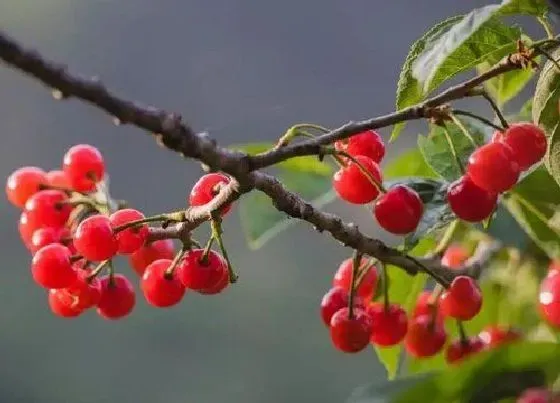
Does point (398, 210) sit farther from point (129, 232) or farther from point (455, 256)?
point (455, 256)

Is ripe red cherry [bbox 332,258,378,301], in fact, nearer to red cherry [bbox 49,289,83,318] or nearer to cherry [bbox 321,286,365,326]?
cherry [bbox 321,286,365,326]

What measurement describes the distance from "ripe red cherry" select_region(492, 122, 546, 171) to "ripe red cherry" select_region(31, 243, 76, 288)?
21cm

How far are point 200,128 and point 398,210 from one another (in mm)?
1105

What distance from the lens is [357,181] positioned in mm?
440

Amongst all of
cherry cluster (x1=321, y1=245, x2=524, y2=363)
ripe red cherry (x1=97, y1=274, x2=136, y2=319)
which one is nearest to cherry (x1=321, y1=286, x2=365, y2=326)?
cherry cluster (x1=321, y1=245, x2=524, y2=363)

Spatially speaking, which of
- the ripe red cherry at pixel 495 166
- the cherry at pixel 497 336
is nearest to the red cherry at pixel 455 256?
the cherry at pixel 497 336

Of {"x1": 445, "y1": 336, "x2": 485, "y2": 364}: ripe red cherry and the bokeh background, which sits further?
the bokeh background

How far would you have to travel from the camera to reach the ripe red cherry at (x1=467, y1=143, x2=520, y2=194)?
1.34 ft

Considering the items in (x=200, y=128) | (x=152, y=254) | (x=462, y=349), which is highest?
(x=200, y=128)

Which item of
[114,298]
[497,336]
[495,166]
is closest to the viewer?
[495,166]

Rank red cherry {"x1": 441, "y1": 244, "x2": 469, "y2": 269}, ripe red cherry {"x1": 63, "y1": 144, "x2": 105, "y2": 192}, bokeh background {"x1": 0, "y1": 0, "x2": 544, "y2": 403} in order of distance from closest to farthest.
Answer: ripe red cherry {"x1": 63, "y1": 144, "x2": 105, "y2": 192}, red cherry {"x1": 441, "y1": 244, "x2": 469, "y2": 269}, bokeh background {"x1": 0, "y1": 0, "x2": 544, "y2": 403}

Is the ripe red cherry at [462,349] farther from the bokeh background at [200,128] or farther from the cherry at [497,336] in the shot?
the bokeh background at [200,128]

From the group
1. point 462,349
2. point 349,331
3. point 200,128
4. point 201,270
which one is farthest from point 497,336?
→ point 200,128

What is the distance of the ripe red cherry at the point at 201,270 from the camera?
420 mm
